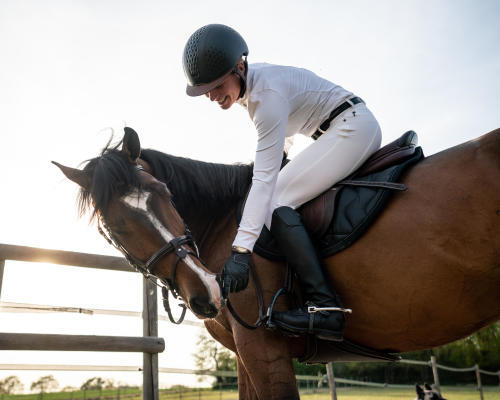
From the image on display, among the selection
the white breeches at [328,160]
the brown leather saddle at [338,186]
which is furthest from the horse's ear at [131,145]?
the brown leather saddle at [338,186]

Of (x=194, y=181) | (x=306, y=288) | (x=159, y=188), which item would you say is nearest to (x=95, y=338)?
(x=194, y=181)

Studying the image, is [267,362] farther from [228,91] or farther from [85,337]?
[85,337]

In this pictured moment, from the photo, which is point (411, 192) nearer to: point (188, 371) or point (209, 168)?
point (209, 168)

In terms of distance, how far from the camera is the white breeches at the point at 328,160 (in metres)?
2.26

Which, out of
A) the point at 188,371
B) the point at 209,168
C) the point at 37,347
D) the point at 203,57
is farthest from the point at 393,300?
the point at 188,371

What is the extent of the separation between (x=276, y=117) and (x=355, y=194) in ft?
2.04

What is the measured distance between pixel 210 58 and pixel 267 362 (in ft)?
5.55

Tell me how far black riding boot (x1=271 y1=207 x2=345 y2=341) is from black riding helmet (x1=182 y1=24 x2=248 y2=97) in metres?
0.88

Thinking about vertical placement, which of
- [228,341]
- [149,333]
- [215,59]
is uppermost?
[215,59]

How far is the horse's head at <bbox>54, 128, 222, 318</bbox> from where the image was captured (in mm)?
1918

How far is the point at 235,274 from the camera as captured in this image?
1967 millimetres

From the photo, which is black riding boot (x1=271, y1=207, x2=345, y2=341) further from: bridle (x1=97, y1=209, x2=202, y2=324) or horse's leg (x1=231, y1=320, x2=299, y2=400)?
bridle (x1=97, y1=209, x2=202, y2=324)

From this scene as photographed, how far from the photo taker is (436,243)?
6.25 ft

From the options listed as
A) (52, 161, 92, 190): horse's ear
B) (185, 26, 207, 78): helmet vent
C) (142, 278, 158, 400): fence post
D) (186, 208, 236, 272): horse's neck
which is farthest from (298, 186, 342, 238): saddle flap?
(142, 278, 158, 400): fence post
